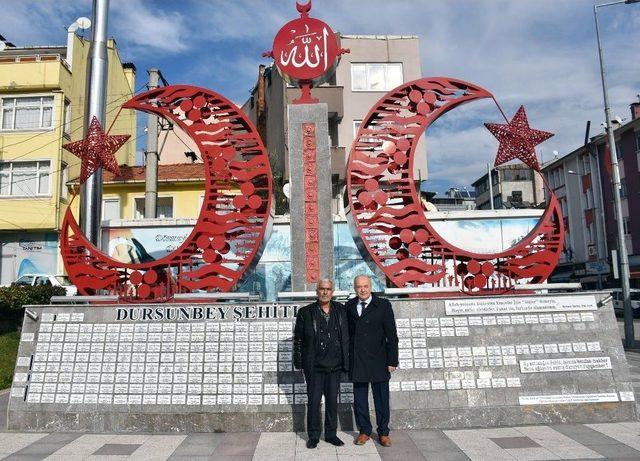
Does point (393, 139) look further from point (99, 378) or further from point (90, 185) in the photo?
point (90, 185)

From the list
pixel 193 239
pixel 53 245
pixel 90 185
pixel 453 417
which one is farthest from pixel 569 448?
pixel 53 245

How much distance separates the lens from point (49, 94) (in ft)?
73.3

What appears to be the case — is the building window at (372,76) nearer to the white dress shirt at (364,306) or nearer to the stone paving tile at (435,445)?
the white dress shirt at (364,306)

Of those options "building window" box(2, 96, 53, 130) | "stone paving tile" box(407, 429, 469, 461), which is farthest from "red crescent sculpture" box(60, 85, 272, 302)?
"building window" box(2, 96, 53, 130)

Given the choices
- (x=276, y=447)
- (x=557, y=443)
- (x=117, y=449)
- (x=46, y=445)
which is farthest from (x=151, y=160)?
(x=557, y=443)

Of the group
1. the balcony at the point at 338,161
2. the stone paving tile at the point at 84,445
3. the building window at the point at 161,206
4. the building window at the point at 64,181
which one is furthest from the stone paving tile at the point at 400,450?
the building window at the point at 64,181

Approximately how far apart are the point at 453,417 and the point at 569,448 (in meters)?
1.35

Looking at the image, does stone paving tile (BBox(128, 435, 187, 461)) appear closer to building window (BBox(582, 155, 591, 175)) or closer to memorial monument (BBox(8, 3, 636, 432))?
memorial monument (BBox(8, 3, 636, 432))

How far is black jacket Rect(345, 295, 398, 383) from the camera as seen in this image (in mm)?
5332

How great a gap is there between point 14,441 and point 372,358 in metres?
4.18

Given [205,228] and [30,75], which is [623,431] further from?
[30,75]

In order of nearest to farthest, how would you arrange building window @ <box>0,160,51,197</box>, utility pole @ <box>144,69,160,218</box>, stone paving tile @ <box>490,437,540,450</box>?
1. stone paving tile @ <box>490,437,540,450</box>
2. utility pole @ <box>144,69,160,218</box>
3. building window @ <box>0,160,51,197</box>

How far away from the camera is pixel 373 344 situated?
539 cm

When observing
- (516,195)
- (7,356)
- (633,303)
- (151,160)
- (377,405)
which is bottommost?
(633,303)
